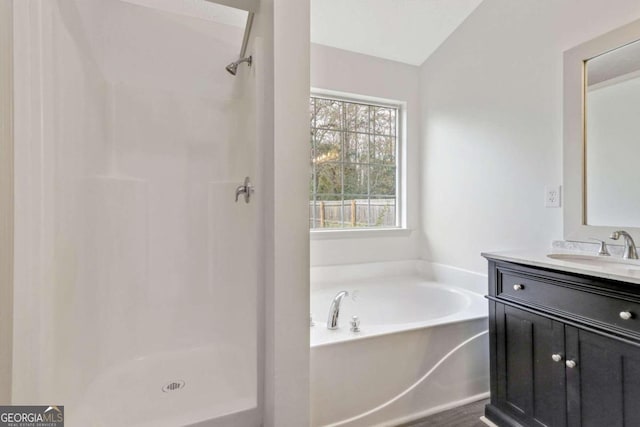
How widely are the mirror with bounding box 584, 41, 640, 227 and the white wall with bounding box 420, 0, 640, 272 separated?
16cm

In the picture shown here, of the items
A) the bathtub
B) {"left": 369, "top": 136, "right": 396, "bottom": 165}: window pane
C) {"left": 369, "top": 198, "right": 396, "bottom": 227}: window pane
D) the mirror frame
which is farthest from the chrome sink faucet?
{"left": 369, "top": 136, "right": 396, "bottom": 165}: window pane

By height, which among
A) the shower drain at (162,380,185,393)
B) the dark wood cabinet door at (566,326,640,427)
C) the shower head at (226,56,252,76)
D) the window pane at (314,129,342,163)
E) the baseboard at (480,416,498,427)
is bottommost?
the baseboard at (480,416,498,427)

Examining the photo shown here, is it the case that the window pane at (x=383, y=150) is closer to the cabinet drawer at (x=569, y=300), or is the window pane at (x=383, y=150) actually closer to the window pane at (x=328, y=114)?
the window pane at (x=328, y=114)

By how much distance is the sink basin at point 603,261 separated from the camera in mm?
1446

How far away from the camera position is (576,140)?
1.77 m

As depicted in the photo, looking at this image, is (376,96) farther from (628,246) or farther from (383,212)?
(628,246)

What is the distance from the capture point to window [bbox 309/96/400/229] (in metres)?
2.67

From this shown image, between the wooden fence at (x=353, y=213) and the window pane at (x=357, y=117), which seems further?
the window pane at (x=357, y=117)

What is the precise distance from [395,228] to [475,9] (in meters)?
1.78

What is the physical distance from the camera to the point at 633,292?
1.11 m

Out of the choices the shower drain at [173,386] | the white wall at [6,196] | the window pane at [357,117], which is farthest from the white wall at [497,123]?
the white wall at [6,196]

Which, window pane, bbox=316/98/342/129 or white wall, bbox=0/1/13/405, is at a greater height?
window pane, bbox=316/98/342/129

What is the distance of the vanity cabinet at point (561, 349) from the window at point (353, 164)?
1281 mm

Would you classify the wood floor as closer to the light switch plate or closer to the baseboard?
the baseboard
